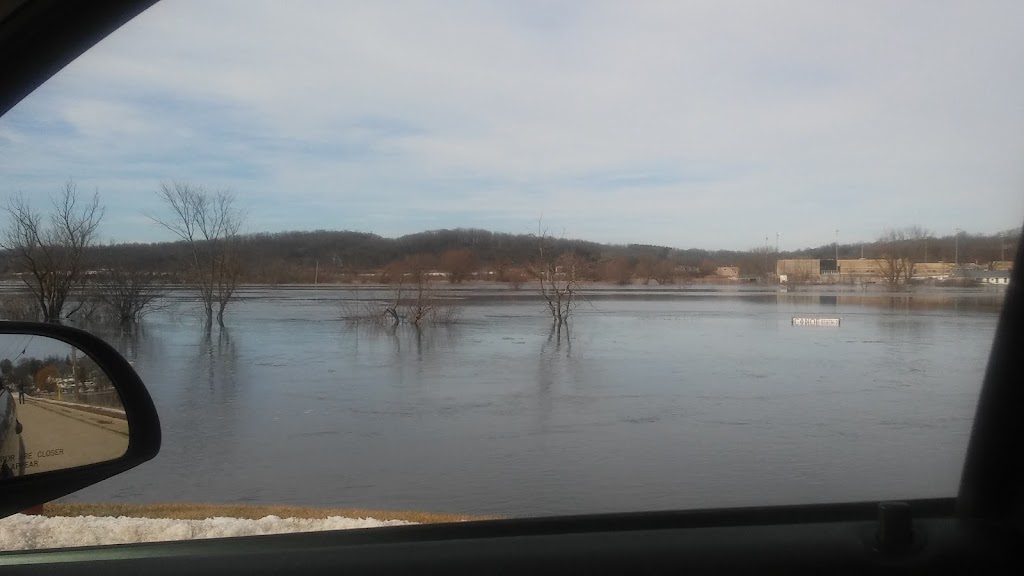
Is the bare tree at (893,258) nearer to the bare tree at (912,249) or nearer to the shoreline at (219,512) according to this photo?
the bare tree at (912,249)

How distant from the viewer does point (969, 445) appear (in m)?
2.84

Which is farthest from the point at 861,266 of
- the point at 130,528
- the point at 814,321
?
the point at 814,321

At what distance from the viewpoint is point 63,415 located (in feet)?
8.68

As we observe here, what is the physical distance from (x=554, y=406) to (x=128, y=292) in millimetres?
3732

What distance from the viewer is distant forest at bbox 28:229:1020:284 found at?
18.0ft

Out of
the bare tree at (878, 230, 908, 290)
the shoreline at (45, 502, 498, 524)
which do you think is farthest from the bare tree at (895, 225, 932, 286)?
the shoreline at (45, 502, 498, 524)

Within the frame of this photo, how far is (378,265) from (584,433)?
2.15 metres

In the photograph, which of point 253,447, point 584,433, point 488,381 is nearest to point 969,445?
point 584,433

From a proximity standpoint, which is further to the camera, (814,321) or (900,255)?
(814,321)

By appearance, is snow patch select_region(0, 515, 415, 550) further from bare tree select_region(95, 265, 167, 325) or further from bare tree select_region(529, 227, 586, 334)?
bare tree select_region(529, 227, 586, 334)

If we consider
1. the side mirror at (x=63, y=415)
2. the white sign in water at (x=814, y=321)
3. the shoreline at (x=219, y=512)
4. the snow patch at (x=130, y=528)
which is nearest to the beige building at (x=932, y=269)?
the shoreline at (x=219, y=512)

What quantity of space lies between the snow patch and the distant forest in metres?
2.01

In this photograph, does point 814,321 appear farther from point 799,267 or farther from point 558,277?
point 799,267

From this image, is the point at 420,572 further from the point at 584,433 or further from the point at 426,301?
the point at 426,301
